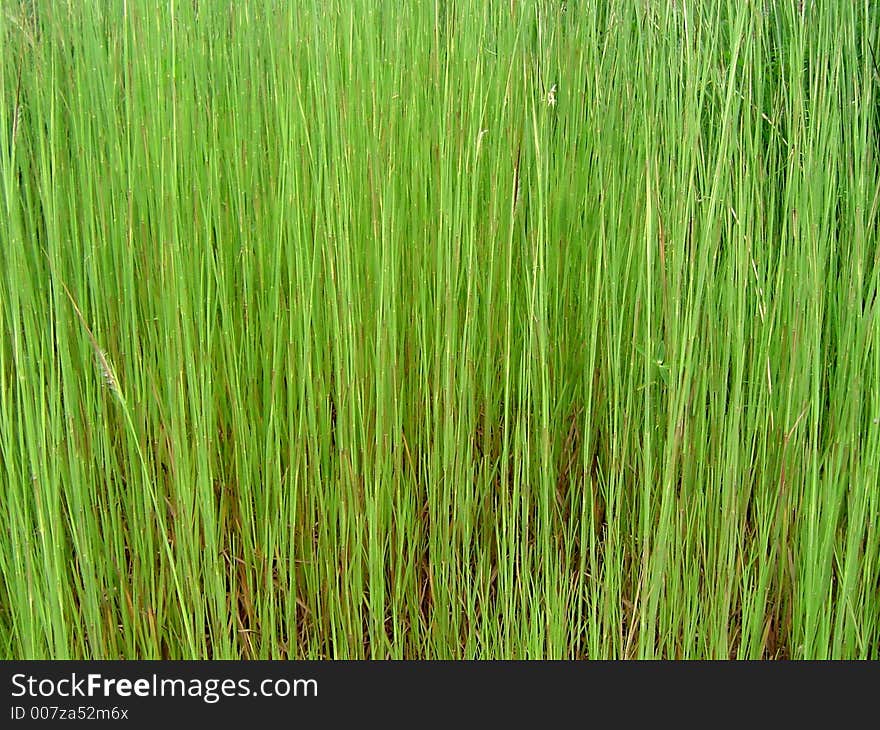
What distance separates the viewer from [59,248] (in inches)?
45.4

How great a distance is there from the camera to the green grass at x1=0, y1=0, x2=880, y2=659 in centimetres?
114

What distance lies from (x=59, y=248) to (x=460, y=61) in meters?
0.64

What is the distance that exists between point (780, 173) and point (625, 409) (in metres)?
0.56

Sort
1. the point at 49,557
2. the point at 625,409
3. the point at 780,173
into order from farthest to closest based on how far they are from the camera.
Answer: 1. the point at 780,173
2. the point at 625,409
3. the point at 49,557

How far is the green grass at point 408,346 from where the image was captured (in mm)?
1140

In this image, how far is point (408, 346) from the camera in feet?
4.28

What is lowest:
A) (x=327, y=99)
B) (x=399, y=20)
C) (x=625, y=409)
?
(x=625, y=409)

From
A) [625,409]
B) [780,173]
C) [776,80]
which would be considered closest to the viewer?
[625,409]

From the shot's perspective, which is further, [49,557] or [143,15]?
[143,15]

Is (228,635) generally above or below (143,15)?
below

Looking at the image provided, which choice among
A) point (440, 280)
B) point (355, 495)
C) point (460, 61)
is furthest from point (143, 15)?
point (355, 495)

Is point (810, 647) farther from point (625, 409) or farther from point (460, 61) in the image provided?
point (460, 61)

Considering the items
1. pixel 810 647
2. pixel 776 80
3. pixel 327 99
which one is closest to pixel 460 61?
pixel 327 99

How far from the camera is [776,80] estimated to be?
1.79 m
